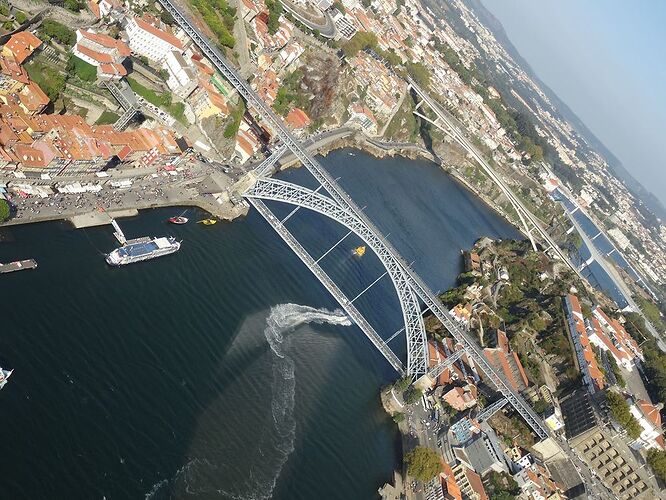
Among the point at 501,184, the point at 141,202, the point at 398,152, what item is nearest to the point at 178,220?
the point at 141,202

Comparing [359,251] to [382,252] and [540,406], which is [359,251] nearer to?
[382,252]

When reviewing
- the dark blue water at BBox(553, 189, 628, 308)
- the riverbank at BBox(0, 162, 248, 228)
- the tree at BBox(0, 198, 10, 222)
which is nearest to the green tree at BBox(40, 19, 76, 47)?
the riverbank at BBox(0, 162, 248, 228)

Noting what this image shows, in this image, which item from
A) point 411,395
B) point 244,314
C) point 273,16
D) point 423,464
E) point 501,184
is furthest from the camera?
point 501,184

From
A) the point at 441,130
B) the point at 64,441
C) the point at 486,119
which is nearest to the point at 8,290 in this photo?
the point at 64,441

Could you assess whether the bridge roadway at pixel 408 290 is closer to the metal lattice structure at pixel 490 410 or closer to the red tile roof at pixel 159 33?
the metal lattice structure at pixel 490 410

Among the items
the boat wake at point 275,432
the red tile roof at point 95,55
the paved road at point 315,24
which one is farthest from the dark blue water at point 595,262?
the red tile roof at point 95,55

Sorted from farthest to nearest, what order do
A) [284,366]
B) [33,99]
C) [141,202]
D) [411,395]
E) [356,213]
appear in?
[356,213], [141,202], [411,395], [33,99], [284,366]
